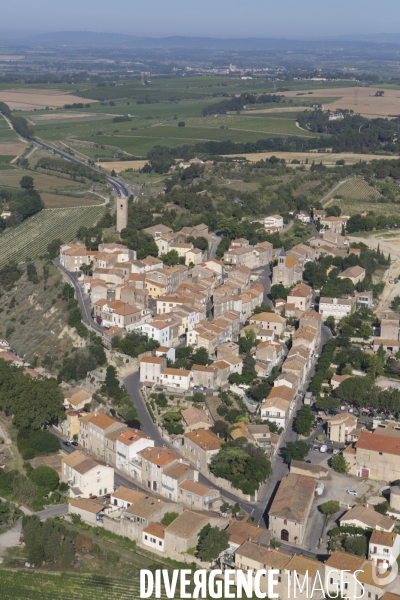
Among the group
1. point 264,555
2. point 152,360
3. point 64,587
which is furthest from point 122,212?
point 264,555

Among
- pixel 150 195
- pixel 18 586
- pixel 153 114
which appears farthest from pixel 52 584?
pixel 153 114

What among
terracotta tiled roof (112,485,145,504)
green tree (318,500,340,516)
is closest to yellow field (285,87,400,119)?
green tree (318,500,340,516)

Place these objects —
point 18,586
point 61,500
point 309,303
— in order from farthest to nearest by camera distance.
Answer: point 309,303 < point 61,500 < point 18,586

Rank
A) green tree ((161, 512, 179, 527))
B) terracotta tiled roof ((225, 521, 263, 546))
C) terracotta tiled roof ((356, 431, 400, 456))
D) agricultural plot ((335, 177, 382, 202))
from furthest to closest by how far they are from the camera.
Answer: agricultural plot ((335, 177, 382, 202)) → terracotta tiled roof ((356, 431, 400, 456)) → green tree ((161, 512, 179, 527)) → terracotta tiled roof ((225, 521, 263, 546))

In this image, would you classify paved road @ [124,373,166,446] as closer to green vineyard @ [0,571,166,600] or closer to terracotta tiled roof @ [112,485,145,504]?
terracotta tiled roof @ [112,485,145,504]

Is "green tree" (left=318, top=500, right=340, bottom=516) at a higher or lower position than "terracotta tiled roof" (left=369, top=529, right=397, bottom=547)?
lower

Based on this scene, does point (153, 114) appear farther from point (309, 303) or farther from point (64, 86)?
point (309, 303)
